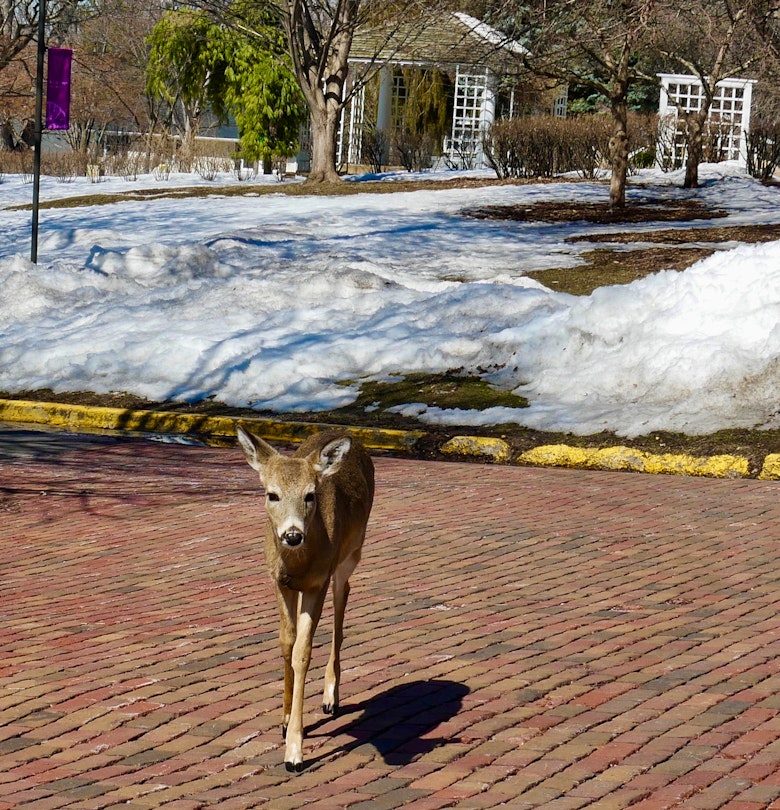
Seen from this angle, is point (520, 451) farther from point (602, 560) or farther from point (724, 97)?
point (724, 97)

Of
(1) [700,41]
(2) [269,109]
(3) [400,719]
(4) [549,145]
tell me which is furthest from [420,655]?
(2) [269,109]

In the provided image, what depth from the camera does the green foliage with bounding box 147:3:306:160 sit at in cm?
4447

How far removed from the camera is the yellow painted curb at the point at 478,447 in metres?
13.2

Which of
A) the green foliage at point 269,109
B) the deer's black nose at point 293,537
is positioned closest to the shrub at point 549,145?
the green foliage at point 269,109

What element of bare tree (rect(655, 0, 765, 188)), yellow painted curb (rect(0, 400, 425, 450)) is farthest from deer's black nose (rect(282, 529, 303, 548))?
bare tree (rect(655, 0, 765, 188))

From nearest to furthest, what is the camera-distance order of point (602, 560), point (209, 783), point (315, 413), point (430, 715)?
point (209, 783), point (430, 715), point (602, 560), point (315, 413)

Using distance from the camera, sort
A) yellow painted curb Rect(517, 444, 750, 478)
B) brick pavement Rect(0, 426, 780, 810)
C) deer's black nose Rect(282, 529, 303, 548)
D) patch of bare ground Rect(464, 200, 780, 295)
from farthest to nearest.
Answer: patch of bare ground Rect(464, 200, 780, 295)
yellow painted curb Rect(517, 444, 750, 478)
brick pavement Rect(0, 426, 780, 810)
deer's black nose Rect(282, 529, 303, 548)

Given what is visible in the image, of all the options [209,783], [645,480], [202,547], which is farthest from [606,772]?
[645,480]

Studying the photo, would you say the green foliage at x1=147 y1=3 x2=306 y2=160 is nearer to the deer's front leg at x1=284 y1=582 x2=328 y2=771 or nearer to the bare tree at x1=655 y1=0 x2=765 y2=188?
the bare tree at x1=655 y1=0 x2=765 y2=188

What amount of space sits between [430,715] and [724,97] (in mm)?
38208

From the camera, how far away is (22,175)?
4144cm

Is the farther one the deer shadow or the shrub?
the shrub

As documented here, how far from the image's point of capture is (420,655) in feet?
21.5

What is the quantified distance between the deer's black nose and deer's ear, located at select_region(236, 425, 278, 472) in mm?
381
